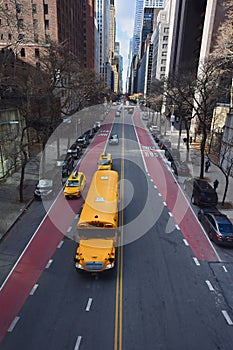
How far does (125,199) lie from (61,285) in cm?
1001

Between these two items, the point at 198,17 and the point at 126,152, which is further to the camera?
the point at 198,17

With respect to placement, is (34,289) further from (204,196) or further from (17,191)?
(204,196)

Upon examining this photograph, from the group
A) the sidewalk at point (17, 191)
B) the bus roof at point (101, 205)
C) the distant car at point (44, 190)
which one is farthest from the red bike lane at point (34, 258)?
the bus roof at point (101, 205)

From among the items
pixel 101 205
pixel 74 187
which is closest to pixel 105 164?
pixel 74 187

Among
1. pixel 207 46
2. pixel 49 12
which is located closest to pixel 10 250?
pixel 207 46

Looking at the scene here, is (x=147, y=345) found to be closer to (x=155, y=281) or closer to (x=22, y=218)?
(x=155, y=281)

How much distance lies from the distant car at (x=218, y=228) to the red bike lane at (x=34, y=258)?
894 centimetres

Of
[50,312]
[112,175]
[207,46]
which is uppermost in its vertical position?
[207,46]

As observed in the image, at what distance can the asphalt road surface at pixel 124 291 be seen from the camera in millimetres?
8594

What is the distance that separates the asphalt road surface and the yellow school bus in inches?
37.4

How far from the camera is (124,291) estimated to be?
34.9 ft

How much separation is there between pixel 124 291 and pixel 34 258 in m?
5.13

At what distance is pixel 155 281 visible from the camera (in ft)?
37.1

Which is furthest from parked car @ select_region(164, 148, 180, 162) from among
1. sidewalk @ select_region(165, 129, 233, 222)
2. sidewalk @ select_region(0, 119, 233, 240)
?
sidewalk @ select_region(0, 119, 233, 240)
